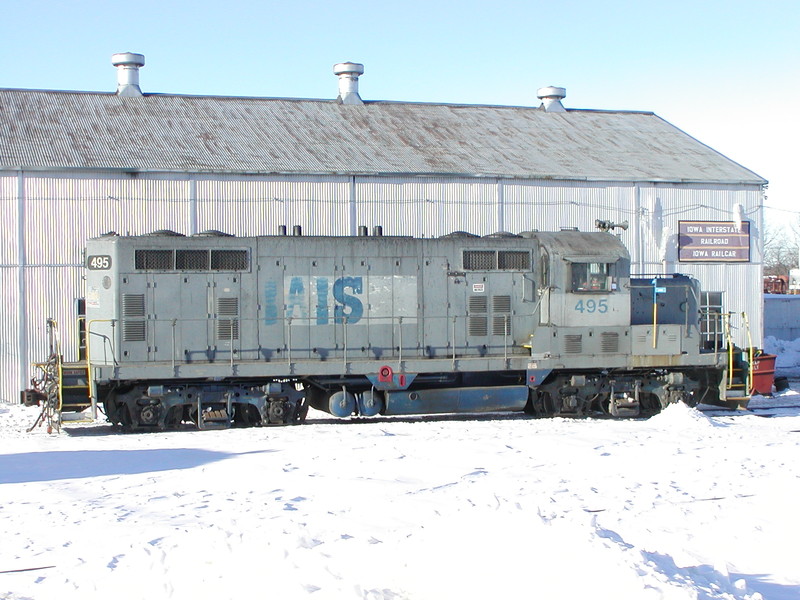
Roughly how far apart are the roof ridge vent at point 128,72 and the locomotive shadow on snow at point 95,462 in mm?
13823

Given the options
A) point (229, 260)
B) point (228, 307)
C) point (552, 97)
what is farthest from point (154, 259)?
point (552, 97)

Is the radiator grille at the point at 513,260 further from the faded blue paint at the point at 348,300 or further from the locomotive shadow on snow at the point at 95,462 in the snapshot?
the locomotive shadow on snow at the point at 95,462

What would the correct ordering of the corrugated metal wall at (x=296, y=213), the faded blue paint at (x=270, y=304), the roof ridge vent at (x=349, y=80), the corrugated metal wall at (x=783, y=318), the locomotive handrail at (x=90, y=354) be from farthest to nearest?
the corrugated metal wall at (x=783, y=318)
the roof ridge vent at (x=349, y=80)
the corrugated metal wall at (x=296, y=213)
the faded blue paint at (x=270, y=304)
the locomotive handrail at (x=90, y=354)

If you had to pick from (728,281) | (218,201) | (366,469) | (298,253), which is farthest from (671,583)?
(728,281)

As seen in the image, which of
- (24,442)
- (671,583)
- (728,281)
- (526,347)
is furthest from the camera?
(728,281)

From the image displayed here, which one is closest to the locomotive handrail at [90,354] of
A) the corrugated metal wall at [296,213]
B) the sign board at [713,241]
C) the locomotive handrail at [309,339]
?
the locomotive handrail at [309,339]

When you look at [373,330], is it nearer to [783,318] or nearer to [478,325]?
[478,325]

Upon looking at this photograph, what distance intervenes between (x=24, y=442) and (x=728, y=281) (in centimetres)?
1649

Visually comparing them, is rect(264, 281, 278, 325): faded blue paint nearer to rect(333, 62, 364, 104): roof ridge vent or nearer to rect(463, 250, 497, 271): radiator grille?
rect(463, 250, 497, 271): radiator grille

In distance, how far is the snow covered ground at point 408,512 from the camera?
561 centimetres

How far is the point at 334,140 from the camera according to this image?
20.8 metres

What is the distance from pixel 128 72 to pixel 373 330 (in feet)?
40.4

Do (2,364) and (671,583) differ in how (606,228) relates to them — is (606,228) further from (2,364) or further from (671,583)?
(2,364)

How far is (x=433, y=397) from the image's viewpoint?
13664 millimetres
